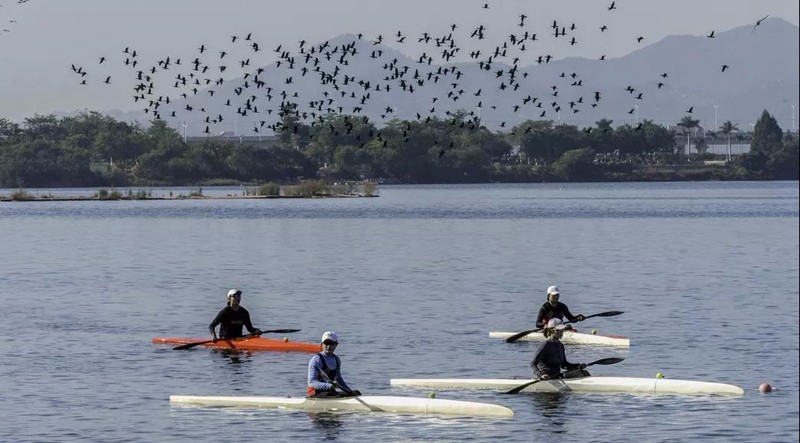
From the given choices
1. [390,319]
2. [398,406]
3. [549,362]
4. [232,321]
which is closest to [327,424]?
[398,406]

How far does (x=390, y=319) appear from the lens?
61219 millimetres

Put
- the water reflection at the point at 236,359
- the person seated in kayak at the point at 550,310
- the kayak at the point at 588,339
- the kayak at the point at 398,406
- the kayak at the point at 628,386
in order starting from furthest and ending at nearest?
the kayak at the point at 588,339, the person seated in kayak at the point at 550,310, the water reflection at the point at 236,359, the kayak at the point at 628,386, the kayak at the point at 398,406

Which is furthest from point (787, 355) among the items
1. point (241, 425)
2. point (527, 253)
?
point (527, 253)

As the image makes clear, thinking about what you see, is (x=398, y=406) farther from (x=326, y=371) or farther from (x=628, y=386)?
(x=628, y=386)

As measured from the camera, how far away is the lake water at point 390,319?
3672 centimetres

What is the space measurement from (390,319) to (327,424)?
81.8 feet

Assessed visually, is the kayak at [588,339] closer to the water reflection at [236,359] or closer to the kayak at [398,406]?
the water reflection at [236,359]

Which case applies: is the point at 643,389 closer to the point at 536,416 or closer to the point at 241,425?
the point at 536,416

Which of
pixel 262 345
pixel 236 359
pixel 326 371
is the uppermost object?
pixel 326 371

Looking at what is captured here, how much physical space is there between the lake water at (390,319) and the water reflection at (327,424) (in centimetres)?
9

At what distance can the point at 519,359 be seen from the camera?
48188 mm

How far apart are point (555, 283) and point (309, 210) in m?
101

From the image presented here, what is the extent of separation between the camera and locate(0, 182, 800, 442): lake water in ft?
120

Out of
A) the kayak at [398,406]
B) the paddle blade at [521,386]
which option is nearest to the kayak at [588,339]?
the paddle blade at [521,386]
